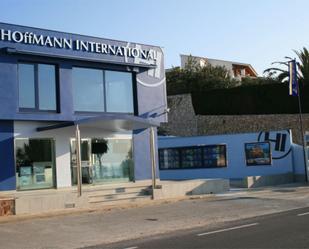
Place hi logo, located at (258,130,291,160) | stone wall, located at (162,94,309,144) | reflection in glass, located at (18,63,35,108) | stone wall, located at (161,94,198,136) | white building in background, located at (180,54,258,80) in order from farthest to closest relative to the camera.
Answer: white building in background, located at (180,54,258,80) → stone wall, located at (161,94,198,136) → stone wall, located at (162,94,309,144) → hi logo, located at (258,130,291,160) → reflection in glass, located at (18,63,35,108)

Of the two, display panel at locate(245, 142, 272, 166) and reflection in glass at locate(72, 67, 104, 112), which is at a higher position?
reflection in glass at locate(72, 67, 104, 112)

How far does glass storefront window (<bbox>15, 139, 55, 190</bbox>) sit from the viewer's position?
2033 centimetres

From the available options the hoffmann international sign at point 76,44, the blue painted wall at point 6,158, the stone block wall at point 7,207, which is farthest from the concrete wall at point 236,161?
the stone block wall at point 7,207

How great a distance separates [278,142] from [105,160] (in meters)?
12.6

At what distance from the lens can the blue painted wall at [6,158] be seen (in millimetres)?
19688

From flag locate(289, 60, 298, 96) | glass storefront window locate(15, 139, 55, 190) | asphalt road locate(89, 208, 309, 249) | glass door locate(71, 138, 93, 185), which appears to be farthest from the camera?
flag locate(289, 60, 298, 96)

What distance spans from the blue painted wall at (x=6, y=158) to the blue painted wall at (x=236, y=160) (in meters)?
15.8

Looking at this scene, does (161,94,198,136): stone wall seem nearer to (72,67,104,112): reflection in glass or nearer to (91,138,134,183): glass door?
(91,138,134,183): glass door

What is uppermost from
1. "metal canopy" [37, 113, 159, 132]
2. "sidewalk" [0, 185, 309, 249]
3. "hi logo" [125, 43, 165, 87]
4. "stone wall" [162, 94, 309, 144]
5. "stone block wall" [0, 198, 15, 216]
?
"hi logo" [125, 43, 165, 87]

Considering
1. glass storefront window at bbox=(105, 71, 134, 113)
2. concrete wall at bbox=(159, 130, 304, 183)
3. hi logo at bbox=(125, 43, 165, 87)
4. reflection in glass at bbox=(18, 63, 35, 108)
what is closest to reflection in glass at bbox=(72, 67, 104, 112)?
glass storefront window at bbox=(105, 71, 134, 113)

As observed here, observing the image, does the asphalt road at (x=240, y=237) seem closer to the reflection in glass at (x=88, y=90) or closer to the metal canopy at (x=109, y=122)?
the metal canopy at (x=109, y=122)

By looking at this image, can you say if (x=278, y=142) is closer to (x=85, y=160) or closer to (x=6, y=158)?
(x=85, y=160)

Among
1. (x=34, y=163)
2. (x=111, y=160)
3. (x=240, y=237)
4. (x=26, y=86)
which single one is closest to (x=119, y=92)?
(x=111, y=160)

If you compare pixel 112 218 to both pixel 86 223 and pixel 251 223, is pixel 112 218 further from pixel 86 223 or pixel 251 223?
pixel 251 223
